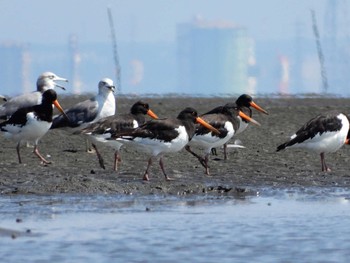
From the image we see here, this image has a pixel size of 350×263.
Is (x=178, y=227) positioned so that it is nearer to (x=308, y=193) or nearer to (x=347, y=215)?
(x=347, y=215)

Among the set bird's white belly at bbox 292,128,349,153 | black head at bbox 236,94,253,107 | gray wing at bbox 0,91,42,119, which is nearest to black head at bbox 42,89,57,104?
gray wing at bbox 0,91,42,119

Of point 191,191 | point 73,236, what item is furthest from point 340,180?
point 73,236

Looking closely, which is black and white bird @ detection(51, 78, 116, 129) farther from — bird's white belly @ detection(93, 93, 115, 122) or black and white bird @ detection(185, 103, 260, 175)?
black and white bird @ detection(185, 103, 260, 175)

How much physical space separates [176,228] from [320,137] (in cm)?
578

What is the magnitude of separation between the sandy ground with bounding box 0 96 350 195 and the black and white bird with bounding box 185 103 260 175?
322 mm

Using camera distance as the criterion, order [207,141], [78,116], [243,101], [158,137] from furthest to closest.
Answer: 1. [243,101]
2. [78,116]
3. [207,141]
4. [158,137]

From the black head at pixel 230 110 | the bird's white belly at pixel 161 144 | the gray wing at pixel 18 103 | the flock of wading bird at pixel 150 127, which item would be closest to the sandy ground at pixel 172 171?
the flock of wading bird at pixel 150 127

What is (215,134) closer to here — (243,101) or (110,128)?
(110,128)

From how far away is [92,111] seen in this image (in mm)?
21625

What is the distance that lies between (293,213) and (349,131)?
216 inches

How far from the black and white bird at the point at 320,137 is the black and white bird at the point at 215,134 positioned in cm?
81

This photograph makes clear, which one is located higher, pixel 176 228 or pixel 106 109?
pixel 106 109

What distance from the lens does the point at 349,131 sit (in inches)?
839

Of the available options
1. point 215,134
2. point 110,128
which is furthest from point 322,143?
point 110,128
